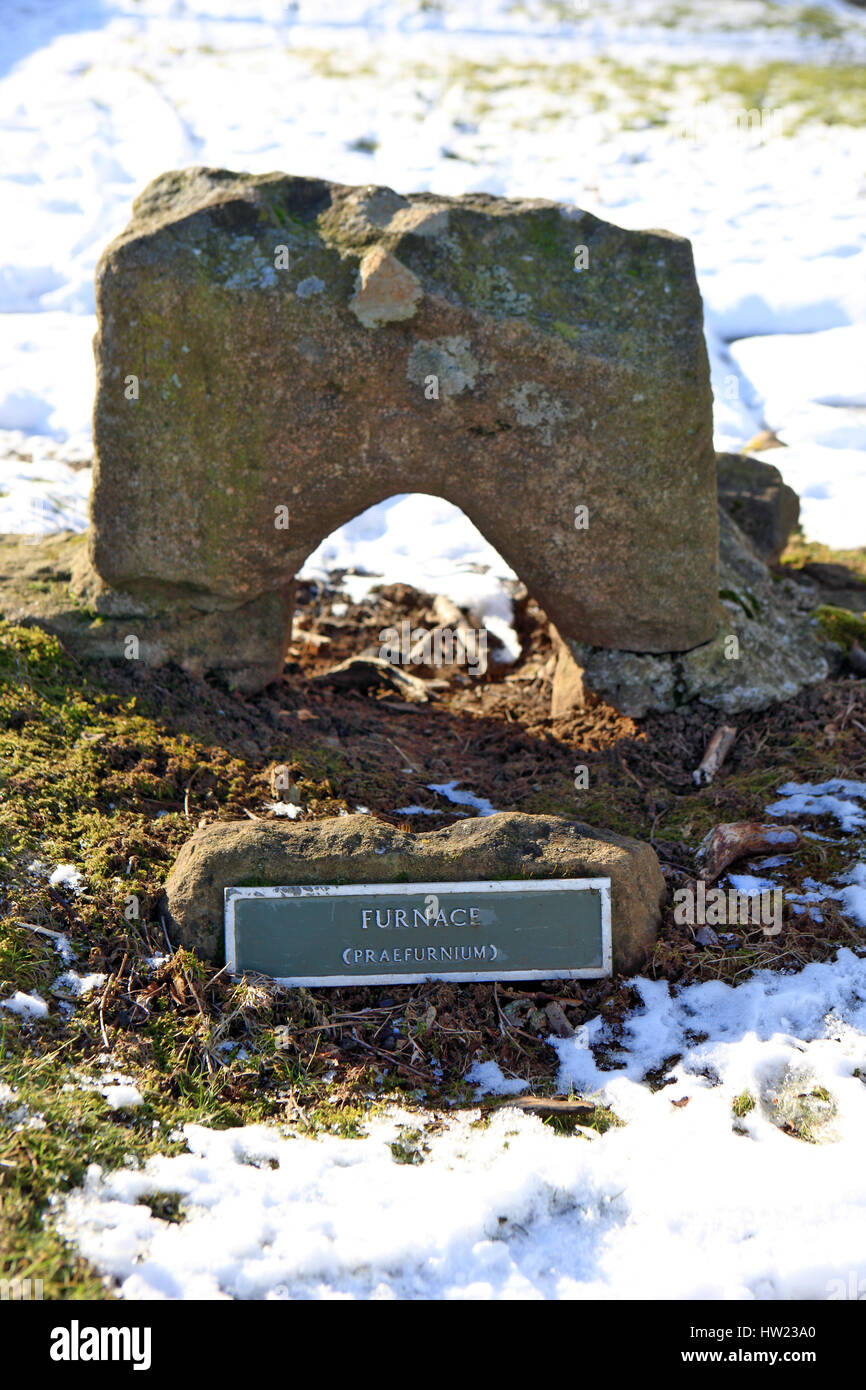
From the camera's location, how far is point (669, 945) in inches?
138

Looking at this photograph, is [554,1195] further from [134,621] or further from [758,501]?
[758,501]

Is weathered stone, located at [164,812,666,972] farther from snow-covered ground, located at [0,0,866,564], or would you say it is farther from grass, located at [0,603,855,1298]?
snow-covered ground, located at [0,0,866,564]

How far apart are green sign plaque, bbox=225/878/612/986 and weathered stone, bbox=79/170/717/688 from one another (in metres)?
2.09

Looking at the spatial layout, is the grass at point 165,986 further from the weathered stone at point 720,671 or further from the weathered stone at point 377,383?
the weathered stone at point 377,383

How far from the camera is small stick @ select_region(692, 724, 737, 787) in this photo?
473 cm

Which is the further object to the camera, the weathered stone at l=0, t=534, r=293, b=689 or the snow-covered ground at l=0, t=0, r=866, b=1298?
the weathered stone at l=0, t=534, r=293, b=689

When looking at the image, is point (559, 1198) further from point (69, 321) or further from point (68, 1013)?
point (69, 321)

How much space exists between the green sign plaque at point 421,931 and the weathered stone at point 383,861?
0.05m

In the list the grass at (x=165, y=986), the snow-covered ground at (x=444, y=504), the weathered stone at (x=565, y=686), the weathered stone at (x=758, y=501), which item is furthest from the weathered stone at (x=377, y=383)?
the weathered stone at (x=758, y=501)

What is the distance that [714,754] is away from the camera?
4.82m

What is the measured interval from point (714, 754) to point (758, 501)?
2867 millimetres

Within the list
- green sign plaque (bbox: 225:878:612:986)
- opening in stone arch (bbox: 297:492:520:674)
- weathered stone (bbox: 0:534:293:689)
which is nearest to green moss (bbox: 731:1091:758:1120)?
green sign plaque (bbox: 225:878:612:986)

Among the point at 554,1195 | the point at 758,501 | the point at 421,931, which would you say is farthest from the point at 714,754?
the point at 758,501
